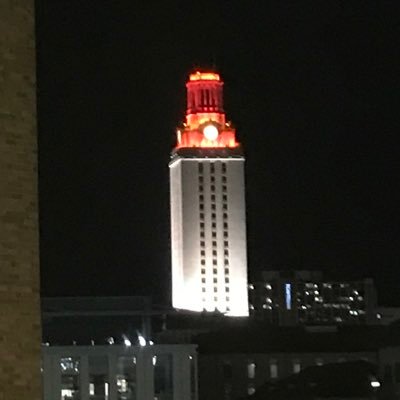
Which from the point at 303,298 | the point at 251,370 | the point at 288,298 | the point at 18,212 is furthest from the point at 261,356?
the point at 18,212

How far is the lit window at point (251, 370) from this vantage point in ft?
129

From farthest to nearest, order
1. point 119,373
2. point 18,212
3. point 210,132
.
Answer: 1. point 210,132
2. point 119,373
3. point 18,212

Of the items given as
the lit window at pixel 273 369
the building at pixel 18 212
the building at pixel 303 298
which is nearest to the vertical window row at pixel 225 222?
the building at pixel 303 298

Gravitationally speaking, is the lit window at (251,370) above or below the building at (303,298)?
below

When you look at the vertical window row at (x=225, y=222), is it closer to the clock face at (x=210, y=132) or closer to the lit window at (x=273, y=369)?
the clock face at (x=210, y=132)

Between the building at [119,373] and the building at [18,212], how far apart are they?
2187 centimetres

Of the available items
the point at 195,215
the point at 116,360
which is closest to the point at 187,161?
the point at 195,215

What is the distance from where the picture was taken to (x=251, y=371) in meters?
39.3

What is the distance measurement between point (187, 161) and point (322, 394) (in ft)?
131

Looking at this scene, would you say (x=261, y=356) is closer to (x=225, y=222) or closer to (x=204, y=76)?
(x=204, y=76)

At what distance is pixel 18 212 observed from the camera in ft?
15.9

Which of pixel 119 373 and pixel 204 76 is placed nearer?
pixel 119 373

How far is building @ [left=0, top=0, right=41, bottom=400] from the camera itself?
4789mm

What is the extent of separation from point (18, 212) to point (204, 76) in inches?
2176
